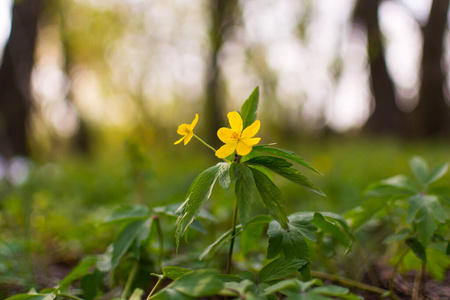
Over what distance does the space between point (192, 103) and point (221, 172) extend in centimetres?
1898

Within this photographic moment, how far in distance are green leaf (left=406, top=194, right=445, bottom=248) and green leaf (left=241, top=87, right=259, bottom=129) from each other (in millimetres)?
625

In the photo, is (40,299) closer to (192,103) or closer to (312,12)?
(312,12)

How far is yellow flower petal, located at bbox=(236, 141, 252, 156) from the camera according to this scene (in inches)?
36.1

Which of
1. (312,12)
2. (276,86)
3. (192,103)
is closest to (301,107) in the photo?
(276,86)

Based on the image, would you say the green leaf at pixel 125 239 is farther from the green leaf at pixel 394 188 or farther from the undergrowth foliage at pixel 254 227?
the green leaf at pixel 394 188

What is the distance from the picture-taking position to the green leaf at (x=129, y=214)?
1273 mm

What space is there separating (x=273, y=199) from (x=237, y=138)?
20cm

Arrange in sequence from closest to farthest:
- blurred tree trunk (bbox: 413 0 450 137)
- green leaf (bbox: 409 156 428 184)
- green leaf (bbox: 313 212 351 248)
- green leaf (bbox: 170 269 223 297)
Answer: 1. green leaf (bbox: 170 269 223 297)
2. green leaf (bbox: 313 212 351 248)
3. green leaf (bbox: 409 156 428 184)
4. blurred tree trunk (bbox: 413 0 450 137)

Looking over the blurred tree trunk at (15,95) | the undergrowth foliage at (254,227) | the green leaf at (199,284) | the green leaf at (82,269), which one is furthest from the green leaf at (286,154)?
the blurred tree trunk at (15,95)

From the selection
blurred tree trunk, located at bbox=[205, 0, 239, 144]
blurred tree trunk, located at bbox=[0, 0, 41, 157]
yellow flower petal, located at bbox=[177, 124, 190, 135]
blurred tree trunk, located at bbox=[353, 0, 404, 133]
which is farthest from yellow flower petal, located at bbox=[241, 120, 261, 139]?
blurred tree trunk, located at bbox=[353, 0, 404, 133]

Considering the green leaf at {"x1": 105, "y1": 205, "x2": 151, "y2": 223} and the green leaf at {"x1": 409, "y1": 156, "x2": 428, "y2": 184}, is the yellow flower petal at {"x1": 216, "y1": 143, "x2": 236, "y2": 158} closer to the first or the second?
the green leaf at {"x1": 105, "y1": 205, "x2": 151, "y2": 223}

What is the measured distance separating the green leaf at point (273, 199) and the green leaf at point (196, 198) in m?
0.14

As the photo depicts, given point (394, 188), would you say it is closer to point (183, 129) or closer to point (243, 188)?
A: point (243, 188)

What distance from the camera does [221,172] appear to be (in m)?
0.94
